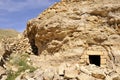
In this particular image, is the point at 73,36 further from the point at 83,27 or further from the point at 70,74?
the point at 70,74

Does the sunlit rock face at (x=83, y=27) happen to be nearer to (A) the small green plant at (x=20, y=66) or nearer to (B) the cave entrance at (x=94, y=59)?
(B) the cave entrance at (x=94, y=59)

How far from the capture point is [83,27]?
13266 millimetres

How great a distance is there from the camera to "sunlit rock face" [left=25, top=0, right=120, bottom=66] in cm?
1302

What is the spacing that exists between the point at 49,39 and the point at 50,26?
80cm

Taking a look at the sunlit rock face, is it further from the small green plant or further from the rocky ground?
the small green plant

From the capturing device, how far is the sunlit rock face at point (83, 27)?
512 inches

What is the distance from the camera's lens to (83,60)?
12.9 metres

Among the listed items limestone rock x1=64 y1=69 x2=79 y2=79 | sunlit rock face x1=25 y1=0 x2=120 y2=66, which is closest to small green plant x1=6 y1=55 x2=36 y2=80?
sunlit rock face x1=25 y1=0 x2=120 y2=66

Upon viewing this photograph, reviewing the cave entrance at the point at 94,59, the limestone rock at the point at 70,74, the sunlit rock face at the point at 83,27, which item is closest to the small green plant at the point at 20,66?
the sunlit rock face at the point at 83,27

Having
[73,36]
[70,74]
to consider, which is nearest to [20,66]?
[73,36]

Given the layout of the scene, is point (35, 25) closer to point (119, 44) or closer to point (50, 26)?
point (50, 26)

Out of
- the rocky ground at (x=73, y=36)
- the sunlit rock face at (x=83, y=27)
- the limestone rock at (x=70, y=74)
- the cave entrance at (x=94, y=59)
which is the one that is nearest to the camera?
the limestone rock at (x=70, y=74)

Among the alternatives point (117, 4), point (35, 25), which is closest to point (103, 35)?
point (117, 4)

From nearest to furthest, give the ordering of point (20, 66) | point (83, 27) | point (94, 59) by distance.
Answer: point (83, 27)
point (20, 66)
point (94, 59)
